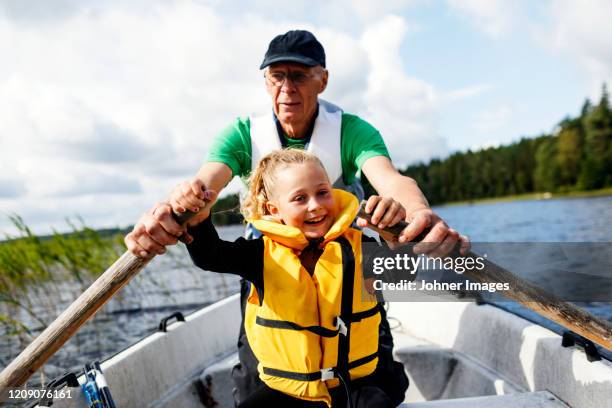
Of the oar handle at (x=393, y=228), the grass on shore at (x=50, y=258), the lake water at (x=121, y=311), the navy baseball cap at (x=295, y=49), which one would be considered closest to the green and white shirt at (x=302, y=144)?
the navy baseball cap at (x=295, y=49)

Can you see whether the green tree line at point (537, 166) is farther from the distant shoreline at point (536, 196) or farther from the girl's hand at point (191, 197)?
the girl's hand at point (191, 197)

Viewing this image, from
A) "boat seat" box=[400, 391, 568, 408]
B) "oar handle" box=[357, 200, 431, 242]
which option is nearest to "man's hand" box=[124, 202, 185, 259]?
"oar handle" box=[357, 200, 431, 242]

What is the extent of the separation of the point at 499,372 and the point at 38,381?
16.3 feet

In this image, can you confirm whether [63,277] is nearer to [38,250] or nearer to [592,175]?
[38,250]

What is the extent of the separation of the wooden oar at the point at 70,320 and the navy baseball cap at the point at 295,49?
57.2 inches

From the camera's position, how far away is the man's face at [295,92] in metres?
2.84

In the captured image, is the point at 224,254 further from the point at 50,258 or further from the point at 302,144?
the point at 50,258

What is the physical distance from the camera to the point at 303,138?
3137 mm

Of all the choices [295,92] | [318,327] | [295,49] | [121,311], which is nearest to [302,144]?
[295,92]

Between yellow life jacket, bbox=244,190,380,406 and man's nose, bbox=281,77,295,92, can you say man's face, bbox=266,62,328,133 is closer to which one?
man's nose, bbox=281,77,295,92

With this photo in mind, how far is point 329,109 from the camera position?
318 centimetres

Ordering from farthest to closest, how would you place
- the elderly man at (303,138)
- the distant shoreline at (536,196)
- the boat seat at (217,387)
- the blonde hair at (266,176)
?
the distant shoreline at (536,196), the boat seat at (217,387), the elderly man at (303,138), the blonde hair at (266,176)

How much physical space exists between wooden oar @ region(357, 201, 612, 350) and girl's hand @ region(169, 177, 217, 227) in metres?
0.61

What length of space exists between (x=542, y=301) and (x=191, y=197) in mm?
1453
